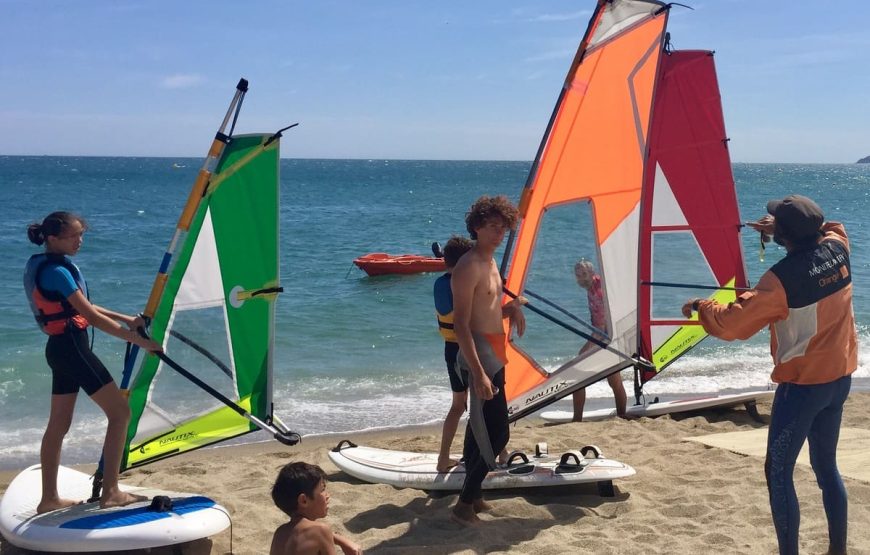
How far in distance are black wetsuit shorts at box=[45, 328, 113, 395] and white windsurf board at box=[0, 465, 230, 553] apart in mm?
579

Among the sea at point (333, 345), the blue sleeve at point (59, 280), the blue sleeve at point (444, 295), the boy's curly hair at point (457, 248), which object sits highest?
the boy's curly hair at point (457, 248)

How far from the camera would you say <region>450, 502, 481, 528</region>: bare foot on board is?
182 inches

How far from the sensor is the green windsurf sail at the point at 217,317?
452cm

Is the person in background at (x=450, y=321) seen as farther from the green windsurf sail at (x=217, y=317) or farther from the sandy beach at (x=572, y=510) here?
the green windsurf sail at (x=217, y=317)

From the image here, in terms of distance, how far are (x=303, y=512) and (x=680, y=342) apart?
5425 millimetres

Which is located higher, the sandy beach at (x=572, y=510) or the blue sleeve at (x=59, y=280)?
the blue sleeve at (x=59, y=280)

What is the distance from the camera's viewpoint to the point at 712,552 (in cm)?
429

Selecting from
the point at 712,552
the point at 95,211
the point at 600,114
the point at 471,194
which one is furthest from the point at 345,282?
the point at 471,194

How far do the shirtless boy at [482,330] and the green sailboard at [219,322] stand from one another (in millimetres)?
964

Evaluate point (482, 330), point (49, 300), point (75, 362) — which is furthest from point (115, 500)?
point (482, 330)

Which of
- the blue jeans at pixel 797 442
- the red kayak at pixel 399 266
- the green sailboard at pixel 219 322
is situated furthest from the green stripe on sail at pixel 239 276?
the red kayak at pixel 399 266

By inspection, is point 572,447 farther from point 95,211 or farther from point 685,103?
point 95,211

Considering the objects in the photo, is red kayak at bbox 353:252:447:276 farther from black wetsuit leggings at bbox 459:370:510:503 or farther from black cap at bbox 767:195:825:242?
black cap at bbox 767:195:825:242

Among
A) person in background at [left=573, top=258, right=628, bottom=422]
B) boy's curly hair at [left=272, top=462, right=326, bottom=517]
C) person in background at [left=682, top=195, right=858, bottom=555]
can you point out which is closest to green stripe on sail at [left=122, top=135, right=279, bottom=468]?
boy's curly hair at [left=272, top=462, right=326, bottom=517]
